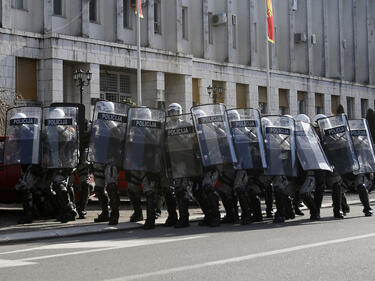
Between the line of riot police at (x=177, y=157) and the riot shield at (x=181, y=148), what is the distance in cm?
2

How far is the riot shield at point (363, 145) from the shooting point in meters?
14.9

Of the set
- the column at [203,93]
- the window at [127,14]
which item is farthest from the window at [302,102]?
the window at [127,14]

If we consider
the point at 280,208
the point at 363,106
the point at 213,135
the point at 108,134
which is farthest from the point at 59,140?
the point at 363,106

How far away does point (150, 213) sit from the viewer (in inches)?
→ 512

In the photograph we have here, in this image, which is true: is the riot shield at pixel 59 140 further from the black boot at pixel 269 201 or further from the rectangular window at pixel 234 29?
the rectangular window at pixel 234 29

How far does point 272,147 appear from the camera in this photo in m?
13.7

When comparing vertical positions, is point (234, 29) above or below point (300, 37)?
below

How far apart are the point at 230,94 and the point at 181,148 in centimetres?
2900

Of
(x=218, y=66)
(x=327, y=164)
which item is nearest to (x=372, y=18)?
(x=218, y=66)

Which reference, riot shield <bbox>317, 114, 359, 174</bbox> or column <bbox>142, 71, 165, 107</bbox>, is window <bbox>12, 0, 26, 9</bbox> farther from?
riot shield <bbox>317, 114, 359, 174</bbox>

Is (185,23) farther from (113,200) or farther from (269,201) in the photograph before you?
(113,200)

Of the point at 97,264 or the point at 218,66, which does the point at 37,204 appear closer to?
the point at 97,264

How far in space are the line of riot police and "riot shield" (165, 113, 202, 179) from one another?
0.7 inches

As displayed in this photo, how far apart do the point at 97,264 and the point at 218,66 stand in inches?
1298
